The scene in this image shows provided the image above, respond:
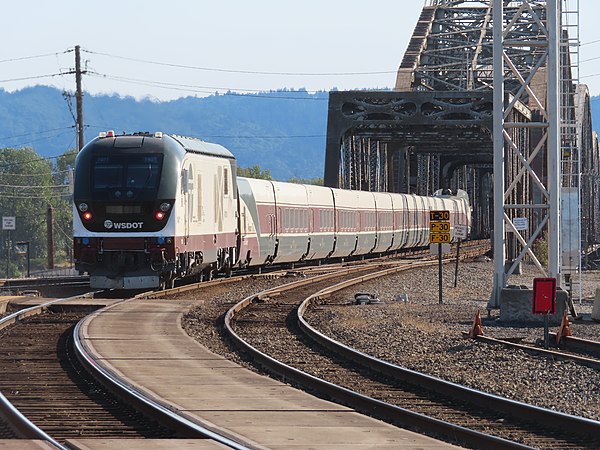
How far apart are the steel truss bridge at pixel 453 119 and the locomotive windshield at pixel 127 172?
8.03 meters

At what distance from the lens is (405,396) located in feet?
41.9

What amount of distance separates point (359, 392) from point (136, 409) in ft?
8.82

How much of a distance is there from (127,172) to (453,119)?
3657cm

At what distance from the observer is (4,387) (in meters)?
12.9

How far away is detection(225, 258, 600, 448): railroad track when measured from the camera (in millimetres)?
10117

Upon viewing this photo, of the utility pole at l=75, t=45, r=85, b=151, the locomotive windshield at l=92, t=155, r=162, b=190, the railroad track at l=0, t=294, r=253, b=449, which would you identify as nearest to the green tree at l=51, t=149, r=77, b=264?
the utility pole at l=75, t=45, r=85, b=151

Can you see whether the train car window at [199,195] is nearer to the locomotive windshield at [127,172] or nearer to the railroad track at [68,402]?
the locomotive windshield at [127,172]

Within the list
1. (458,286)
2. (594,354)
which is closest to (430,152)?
(458,286)

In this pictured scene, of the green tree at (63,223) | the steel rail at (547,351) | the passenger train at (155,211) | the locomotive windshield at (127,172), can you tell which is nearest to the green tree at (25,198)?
the green tree at (63,223)

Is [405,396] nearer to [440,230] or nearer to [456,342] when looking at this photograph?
[456,342]

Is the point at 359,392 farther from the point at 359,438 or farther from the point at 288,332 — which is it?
the point at 288,332

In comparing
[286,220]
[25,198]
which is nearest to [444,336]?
[286,220]

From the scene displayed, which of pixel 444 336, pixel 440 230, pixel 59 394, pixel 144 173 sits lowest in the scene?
pixel 444 336

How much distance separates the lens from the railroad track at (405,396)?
10.1 m
